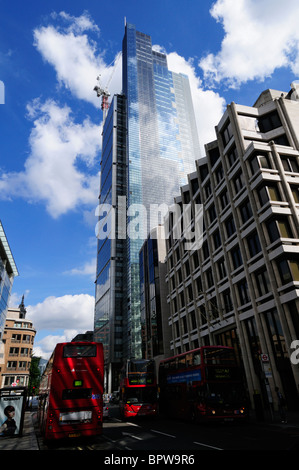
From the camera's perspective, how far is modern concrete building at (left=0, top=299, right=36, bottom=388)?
7319cm

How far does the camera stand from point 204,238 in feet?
118

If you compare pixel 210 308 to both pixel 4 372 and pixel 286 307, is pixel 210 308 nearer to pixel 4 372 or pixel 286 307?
pixel 286 307

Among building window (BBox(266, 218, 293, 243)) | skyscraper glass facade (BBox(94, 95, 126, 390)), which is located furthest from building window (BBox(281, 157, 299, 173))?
skyscraper glass facade (BBox(94, 95, 126, 390))

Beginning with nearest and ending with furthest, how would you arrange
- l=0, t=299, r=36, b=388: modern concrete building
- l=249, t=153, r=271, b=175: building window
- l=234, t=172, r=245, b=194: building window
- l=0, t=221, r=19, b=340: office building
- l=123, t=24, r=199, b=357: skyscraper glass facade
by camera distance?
l=249, t=153, r=271, b=175: building window
l=234, t=172, r=245, b=194: building window
l=0, t=221, r=19, b=340: office building
l=0, t=299, r=36, b=388: modern concrete building
l=123, t=24, r=199, b=357: skyscraper glass facade

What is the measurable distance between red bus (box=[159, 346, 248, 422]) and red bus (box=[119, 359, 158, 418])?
2778 millimetres

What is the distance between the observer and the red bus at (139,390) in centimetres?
2200

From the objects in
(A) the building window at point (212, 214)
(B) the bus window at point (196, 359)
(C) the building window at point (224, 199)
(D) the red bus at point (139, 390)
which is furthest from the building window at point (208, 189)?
(B) the bus window at point (196, 359)

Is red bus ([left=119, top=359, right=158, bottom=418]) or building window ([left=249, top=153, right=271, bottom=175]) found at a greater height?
building window ([left=249, top=153, right=271, bottom=175])

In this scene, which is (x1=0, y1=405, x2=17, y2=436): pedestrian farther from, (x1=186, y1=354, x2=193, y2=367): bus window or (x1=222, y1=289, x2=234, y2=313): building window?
(x1=222, y1=289, x2=234, y2=313): building window

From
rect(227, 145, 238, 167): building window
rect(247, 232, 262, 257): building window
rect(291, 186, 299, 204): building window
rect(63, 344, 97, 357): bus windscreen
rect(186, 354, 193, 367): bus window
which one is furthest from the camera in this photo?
rect(227, 145, 238, 167): building window

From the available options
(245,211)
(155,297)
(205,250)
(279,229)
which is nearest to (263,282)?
(279,229)

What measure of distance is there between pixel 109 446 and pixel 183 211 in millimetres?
34251

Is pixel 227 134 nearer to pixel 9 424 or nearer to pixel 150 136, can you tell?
pixel 9 424

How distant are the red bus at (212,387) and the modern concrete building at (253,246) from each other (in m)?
1.85
